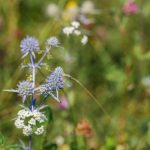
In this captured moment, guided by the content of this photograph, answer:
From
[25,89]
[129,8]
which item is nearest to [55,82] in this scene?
[25,89]

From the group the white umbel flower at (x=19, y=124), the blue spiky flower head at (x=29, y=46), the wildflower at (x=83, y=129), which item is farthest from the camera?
the wildflower at (x=83, y=129)

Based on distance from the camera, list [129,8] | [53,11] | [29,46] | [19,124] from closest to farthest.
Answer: [19,124], [29,46], [129,8], [53,11]

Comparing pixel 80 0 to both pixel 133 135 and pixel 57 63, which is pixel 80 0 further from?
pixel 133 135

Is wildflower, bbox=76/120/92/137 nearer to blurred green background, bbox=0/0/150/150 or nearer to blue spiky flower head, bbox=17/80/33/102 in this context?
blurred green background, bbox=0/0/150/150

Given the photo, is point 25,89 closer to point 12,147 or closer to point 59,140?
point 12,147

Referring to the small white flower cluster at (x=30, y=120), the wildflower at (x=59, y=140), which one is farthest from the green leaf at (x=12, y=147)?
the wildflower at (x=59, y=140)

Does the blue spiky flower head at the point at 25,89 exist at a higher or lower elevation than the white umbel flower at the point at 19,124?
higher

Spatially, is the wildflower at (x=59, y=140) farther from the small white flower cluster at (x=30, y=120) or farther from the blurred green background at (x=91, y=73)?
the small white flower cluster at (x=30, y=120)

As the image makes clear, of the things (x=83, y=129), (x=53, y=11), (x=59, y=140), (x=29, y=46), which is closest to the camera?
(x=29, y=46)
